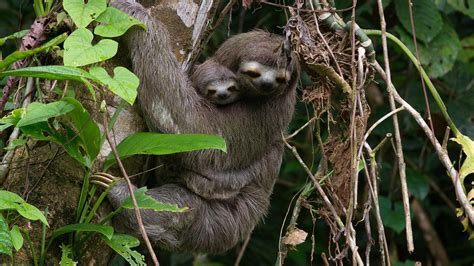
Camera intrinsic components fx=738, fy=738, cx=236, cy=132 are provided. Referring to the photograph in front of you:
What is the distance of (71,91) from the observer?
176 inches

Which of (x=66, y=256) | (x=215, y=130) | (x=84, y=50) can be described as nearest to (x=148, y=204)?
(x=66, y=256)

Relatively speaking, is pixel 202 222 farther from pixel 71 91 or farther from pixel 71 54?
pixel 71 54

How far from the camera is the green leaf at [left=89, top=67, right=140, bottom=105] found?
390cm

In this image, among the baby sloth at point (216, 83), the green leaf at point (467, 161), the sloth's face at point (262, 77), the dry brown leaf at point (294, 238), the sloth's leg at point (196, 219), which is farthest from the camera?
A: the baby sloth at point (216, 83)

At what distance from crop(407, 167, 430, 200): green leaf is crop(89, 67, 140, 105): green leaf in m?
4.61

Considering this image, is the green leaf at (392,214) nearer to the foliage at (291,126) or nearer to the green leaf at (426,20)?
the foliage at (291,126)

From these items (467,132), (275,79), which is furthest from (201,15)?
(467,132)

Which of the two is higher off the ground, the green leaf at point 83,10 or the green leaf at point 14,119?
the green leaf at point 83,10

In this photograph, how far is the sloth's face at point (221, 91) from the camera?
5.44m

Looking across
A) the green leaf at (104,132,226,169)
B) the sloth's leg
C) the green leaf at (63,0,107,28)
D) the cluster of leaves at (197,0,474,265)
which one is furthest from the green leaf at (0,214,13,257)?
the cluster of leaves at (197,0,474,265)

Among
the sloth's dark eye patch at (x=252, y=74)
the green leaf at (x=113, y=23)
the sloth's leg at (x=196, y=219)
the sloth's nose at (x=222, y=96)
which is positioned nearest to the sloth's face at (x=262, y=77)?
the sloth's dark eye patch at (x=252, y=74)

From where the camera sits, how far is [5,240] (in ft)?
11.8

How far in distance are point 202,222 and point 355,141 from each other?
173 cm

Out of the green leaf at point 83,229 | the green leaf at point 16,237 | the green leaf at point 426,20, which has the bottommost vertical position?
the green leaf at point 83,229
